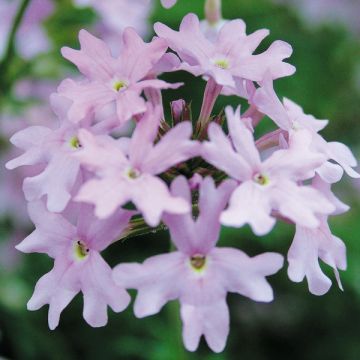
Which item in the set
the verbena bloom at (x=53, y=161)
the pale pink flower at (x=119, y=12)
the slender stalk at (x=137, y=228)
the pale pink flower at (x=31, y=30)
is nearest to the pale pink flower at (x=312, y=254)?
the slender stalk at (x=137, y=228)

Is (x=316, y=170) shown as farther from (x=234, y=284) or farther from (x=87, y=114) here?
(x=87, y=114)

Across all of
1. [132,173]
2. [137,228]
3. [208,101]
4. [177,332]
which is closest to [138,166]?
[132,173]

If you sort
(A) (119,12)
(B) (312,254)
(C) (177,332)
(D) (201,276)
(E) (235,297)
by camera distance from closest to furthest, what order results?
(D) (201,276) < (B) (312,254) < (C) (177,332) < (A) (119,12) < (E) (235,297)

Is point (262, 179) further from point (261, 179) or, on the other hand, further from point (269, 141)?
point (269, 141)

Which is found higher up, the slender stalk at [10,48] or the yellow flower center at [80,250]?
the yellow flower center at [80,250]

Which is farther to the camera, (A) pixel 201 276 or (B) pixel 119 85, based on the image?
(B) pixel 119 85

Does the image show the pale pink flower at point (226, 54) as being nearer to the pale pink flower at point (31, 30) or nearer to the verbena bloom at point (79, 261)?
the verbena bloom at point (79, 261)
